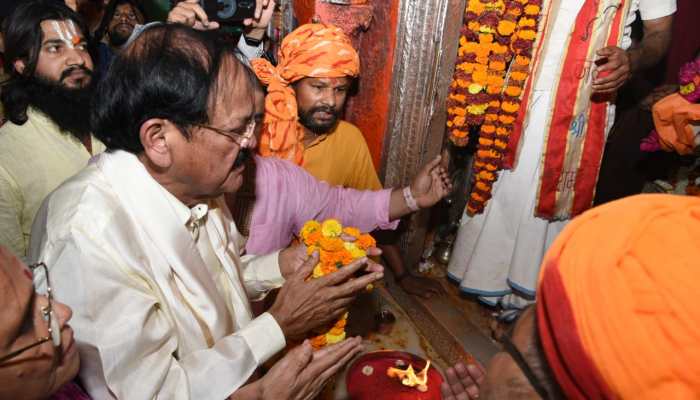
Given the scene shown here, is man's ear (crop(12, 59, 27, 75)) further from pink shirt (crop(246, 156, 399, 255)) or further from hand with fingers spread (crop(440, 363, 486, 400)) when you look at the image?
hand with fingers spread (crop(440, 363, 486, 400))

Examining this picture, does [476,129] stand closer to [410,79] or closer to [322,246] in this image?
[410,79]

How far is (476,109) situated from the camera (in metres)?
2.97

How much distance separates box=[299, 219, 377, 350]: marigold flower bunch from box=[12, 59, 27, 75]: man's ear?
1.99 m

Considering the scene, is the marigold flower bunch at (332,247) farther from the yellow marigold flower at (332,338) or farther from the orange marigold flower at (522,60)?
the orange marigold flower at (522,60)

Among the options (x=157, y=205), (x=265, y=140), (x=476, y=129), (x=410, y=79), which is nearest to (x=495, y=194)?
(x=476, y=129)

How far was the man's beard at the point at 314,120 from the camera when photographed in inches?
119

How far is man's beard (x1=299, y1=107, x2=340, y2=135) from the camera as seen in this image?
3031 millimetres

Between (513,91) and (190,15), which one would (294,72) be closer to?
(190,15)

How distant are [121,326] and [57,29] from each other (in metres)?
2.12

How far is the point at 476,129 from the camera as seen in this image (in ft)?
12.1

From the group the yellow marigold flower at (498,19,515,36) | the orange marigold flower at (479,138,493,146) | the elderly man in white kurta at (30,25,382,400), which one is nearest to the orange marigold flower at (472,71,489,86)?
the yellow marigold flower at (498,19,515,36)

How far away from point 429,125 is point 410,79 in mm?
345

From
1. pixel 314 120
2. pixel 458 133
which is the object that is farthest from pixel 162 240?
pixel 458 133

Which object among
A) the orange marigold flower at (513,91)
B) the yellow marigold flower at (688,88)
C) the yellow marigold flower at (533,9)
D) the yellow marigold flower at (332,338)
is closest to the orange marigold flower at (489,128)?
the orange marigold flower at (513,91)
